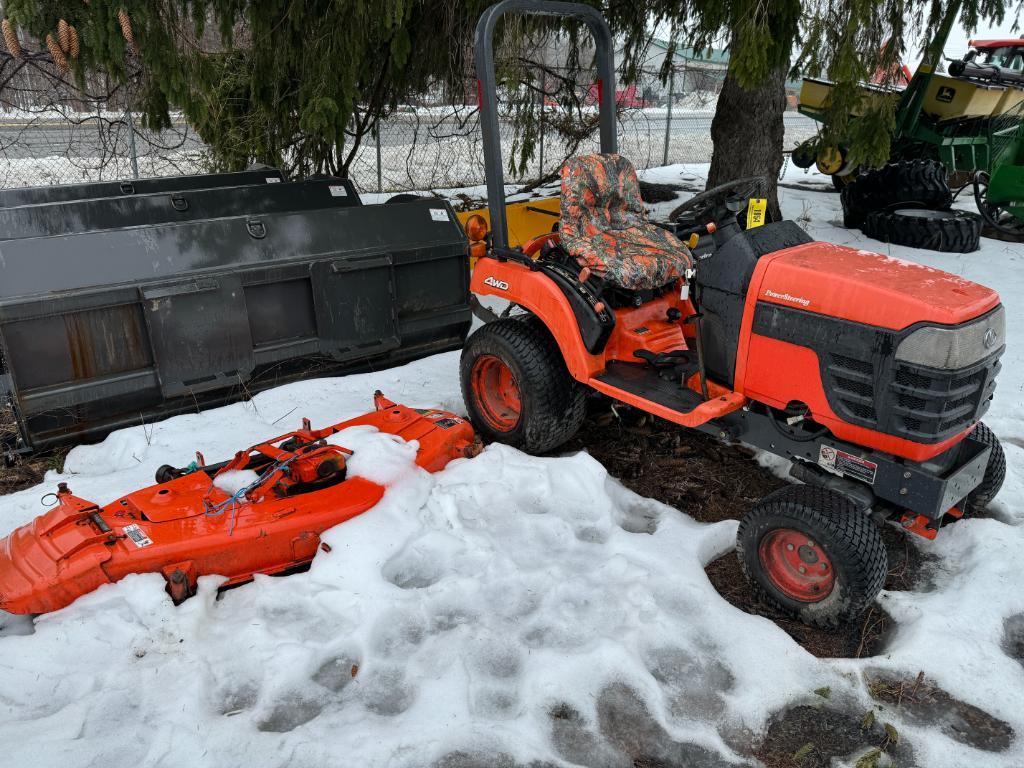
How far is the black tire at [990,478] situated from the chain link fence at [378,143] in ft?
15.6

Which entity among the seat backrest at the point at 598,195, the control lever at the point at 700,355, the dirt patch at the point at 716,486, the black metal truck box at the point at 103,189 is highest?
the seat backrest at the point at 598,195

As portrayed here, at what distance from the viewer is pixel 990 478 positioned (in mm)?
Result: 3145

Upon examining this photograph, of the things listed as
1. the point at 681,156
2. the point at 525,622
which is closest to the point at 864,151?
the point at 525,622

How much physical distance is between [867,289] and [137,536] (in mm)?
2573

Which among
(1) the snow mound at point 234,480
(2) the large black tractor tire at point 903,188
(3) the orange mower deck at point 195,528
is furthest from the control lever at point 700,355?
(2) the large black tractor tire at point 903,188

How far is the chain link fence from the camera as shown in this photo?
7297 millimetres

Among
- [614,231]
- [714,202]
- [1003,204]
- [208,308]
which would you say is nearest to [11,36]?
[208,308]

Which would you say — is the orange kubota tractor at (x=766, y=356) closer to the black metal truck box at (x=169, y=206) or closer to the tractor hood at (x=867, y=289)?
the tractor hood at (x=867, y=289)

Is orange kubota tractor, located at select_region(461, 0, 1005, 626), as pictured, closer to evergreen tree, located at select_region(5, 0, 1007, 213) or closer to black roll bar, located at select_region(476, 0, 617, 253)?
black roll bar, located at select_region(476, 0, 617, 253)

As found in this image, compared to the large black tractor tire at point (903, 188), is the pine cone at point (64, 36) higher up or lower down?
higher up

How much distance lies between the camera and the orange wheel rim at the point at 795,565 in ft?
8.79

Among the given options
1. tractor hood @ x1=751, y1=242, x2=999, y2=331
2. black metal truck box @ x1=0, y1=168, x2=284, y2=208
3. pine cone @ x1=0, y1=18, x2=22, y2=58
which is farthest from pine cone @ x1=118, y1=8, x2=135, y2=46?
tractor hood @ x1=751, y1=242, x2=999, y2=331

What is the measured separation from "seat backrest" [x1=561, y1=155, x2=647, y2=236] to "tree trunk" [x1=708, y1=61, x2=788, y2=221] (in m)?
3.34

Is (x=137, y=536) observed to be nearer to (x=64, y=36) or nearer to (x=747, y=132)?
(x=64, y=36)
